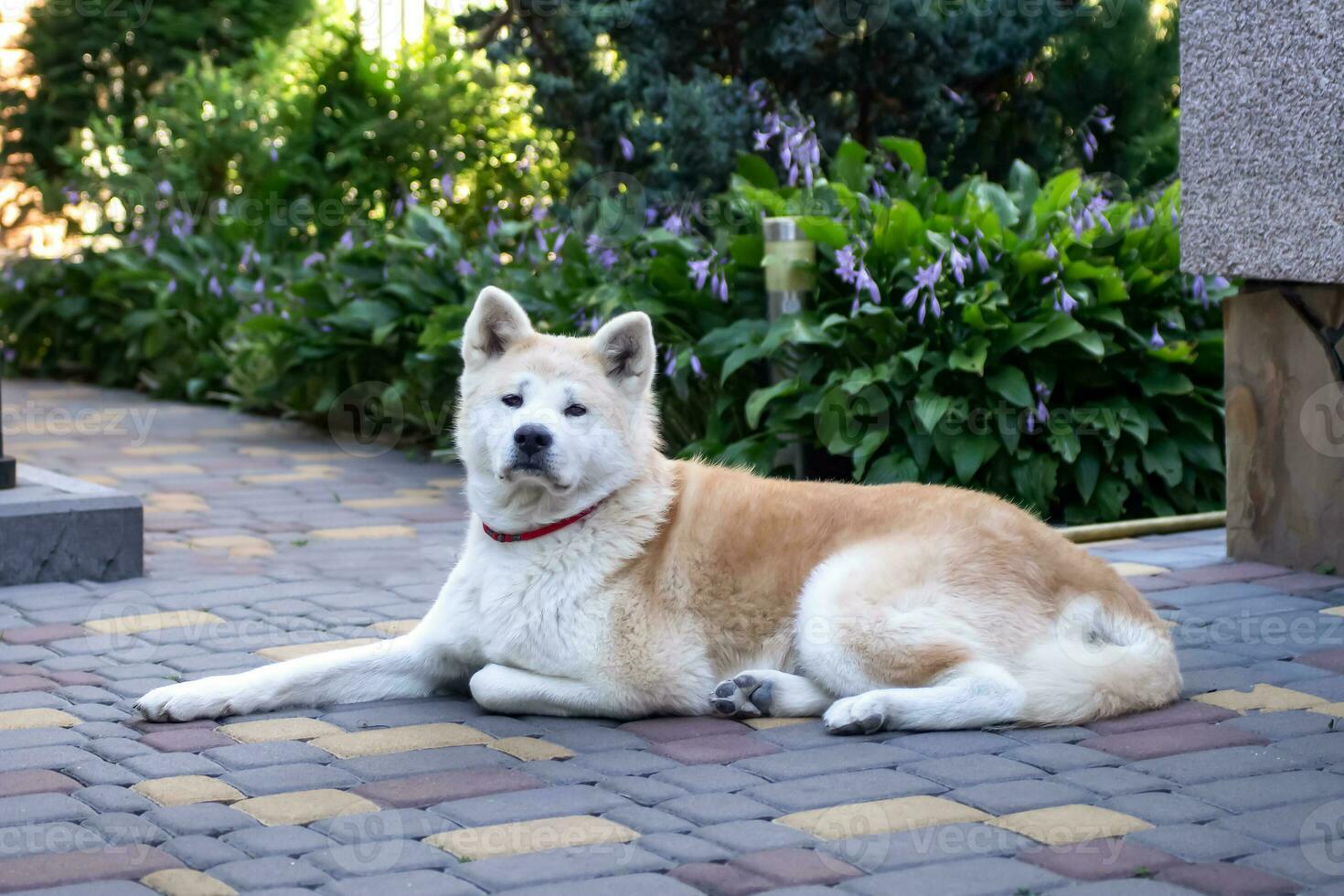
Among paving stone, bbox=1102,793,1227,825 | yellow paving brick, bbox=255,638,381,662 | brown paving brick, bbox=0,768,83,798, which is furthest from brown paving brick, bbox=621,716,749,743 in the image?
brown paving brick, bbox=0,768,83,798

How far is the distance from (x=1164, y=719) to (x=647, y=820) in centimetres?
153

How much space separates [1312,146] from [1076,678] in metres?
2.54

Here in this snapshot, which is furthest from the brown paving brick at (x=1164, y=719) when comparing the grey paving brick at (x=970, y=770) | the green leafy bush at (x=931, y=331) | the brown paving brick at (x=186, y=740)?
the green leafy bush at (x=931, y=331)

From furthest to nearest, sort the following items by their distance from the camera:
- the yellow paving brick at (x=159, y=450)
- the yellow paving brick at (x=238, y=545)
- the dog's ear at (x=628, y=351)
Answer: the yellow paving brick at (x=159, y=450), the yellow paving brick at (x=238, y=545), the dog's ear at (x=628, y=351)

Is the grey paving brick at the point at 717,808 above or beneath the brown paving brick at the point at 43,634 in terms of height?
beneath

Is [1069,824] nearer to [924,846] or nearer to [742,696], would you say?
[924,846]

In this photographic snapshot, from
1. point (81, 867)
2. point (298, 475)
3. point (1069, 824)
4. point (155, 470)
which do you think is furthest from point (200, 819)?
point (155, 470)

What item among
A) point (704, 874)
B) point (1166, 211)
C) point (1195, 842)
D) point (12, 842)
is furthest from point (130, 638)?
point (1166, 211)

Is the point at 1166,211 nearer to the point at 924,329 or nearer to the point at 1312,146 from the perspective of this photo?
the point at 924,329

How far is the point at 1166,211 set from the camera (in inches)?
297

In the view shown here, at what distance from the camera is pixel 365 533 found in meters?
6.98

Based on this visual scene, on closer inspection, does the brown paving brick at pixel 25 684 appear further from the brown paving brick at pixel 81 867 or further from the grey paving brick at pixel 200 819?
the brown paving brick at pixel 81 867

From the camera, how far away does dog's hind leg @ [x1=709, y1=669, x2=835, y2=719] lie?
13.8ft

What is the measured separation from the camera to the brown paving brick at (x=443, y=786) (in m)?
3.54
